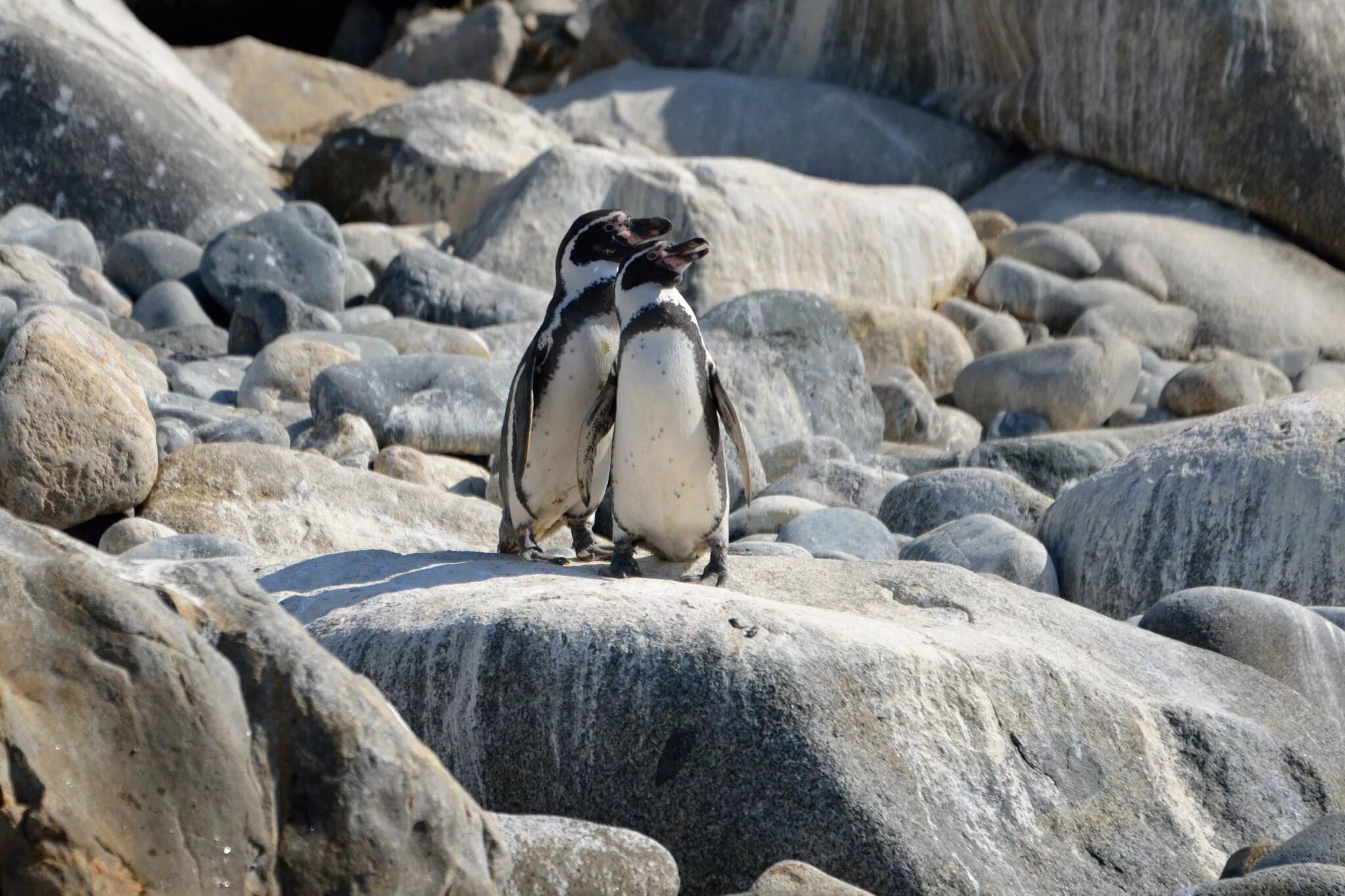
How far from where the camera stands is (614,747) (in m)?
3.98

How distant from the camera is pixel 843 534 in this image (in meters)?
7.05

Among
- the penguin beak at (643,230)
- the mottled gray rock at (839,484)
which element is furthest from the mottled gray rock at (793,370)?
the penguin beak at (643,230)

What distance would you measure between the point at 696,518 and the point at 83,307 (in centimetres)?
592

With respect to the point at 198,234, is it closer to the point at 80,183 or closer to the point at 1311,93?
the point at 80,183

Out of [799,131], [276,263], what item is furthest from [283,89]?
[276,263]

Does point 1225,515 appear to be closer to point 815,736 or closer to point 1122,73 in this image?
point 815,736

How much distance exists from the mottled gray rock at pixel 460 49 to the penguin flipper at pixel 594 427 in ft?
55.2

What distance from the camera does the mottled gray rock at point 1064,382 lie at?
36.6ft

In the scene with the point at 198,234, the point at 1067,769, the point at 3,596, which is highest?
the point at 3,596

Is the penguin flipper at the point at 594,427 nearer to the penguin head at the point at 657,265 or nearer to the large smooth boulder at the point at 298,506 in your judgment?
the penguin head at the point at 657,265

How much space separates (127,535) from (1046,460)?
4711 millimetres

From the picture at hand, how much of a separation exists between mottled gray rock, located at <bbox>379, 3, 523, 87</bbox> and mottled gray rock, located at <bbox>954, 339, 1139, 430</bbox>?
1157cm

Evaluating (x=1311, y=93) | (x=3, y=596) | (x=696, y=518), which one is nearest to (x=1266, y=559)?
(x=696, y=518)

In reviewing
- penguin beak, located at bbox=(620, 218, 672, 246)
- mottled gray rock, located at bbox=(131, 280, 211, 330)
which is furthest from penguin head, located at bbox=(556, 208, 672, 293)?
mottled gray rock, located at bbox=(131, 280, 211, 330)
